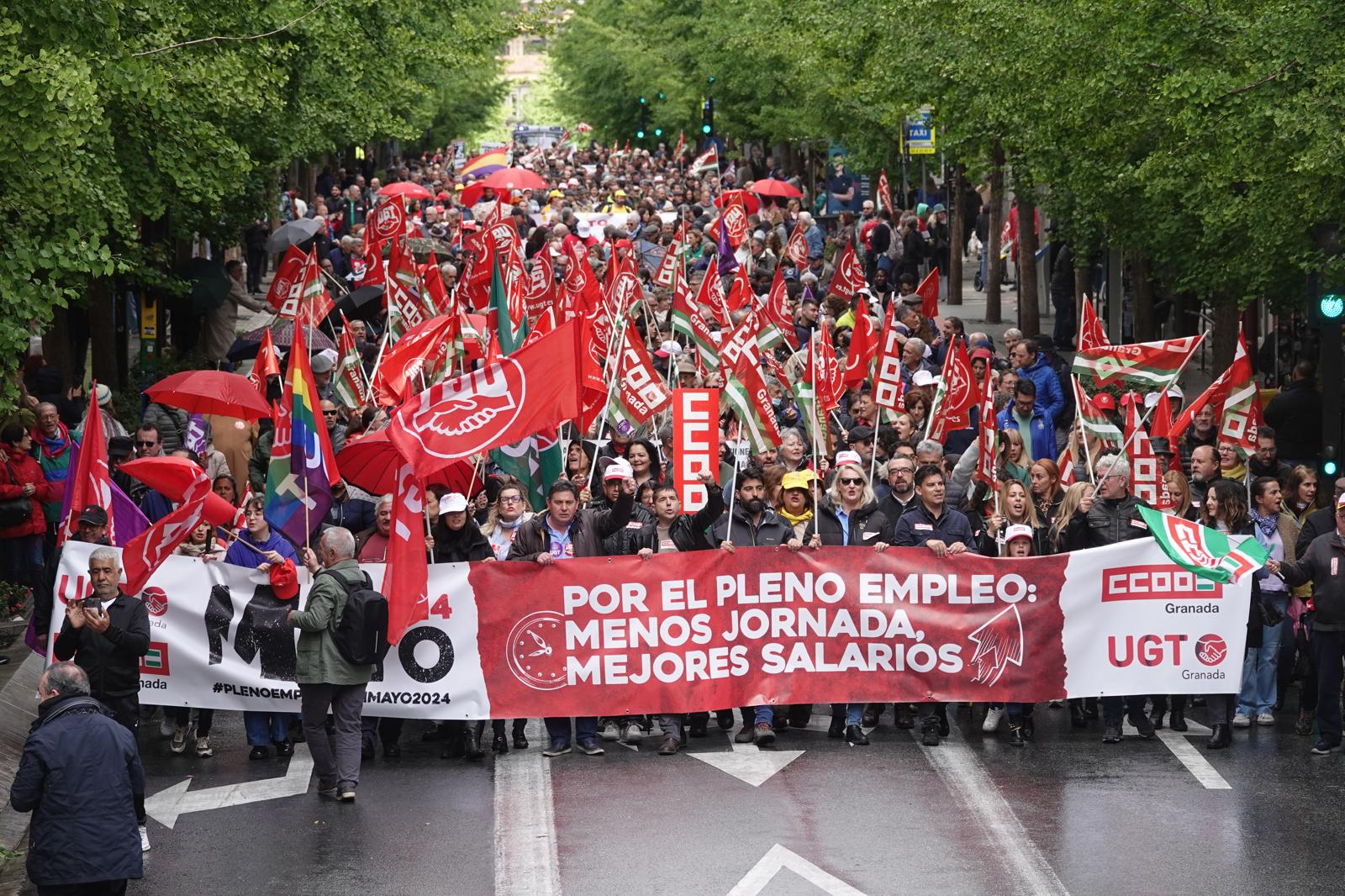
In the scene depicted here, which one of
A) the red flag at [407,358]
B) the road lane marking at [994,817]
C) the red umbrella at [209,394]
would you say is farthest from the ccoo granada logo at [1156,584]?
the red umbrella at [209,394]

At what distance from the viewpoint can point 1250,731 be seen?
1240 cm

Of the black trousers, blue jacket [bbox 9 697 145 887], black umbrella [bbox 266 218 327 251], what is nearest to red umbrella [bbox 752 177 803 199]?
black umbrella [bbox 266 218 327 251]

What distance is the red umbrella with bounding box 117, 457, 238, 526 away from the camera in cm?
1223

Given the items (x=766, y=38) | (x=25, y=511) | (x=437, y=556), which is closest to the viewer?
(x=437, y=556)

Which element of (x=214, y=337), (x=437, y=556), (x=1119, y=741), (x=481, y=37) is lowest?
(x=1119, y=741)

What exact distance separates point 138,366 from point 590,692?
46.6ft

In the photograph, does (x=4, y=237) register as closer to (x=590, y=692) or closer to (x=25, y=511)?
(x=25, y=511)

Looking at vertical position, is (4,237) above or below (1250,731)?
above

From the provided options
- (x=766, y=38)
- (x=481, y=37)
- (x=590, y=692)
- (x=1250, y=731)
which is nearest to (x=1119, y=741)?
(x=1250, y=731)

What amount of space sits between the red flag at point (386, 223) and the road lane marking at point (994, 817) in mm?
14746

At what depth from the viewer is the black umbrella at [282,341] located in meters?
20.6

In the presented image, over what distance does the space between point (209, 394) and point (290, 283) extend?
6112mm

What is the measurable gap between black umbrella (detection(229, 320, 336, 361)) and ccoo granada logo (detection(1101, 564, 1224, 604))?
965 cm

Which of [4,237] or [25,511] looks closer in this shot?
[4,237]
